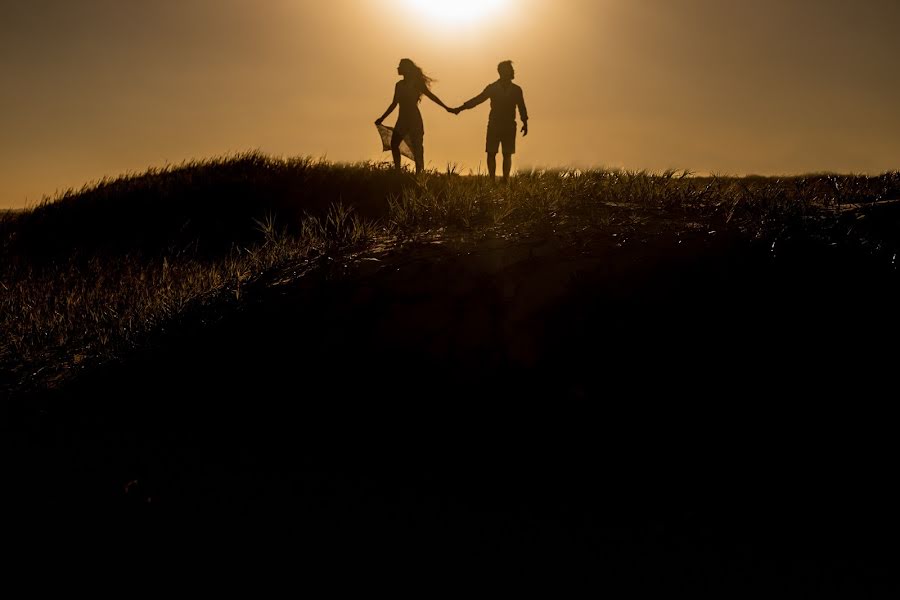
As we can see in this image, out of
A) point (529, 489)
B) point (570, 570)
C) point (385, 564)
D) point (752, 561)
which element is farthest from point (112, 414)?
point (752, 561)

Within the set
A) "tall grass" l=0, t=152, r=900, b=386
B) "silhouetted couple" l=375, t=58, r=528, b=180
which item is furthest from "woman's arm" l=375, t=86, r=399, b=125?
"tall grass" l=0, t=152, r=900, b=386

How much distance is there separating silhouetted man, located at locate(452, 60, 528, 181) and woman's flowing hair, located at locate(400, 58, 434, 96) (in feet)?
3.10

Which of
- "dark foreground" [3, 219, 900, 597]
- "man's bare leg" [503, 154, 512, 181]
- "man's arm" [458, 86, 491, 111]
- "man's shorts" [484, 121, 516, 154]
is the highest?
"man's arm" [458, 86, 491, 111]

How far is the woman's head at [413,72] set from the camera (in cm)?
1165

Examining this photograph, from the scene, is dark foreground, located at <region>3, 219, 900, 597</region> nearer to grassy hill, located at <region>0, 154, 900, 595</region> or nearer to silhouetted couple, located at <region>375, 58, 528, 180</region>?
grassy hill, located at <region>0, 154, 900, 595</region>

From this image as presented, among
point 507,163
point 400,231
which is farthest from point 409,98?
point 400,231

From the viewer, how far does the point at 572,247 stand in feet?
14.6

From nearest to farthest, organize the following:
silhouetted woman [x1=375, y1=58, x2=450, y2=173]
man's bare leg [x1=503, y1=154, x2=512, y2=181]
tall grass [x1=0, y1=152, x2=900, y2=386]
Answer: tall grass [x1=0, y1=152, x2=900, y2=386], man's bare leg [x1=503, y1=154, x2=512, y2=181], silhouetted woman [x1=375, y1=58, x2=450, y2=173]

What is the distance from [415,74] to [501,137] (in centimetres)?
197

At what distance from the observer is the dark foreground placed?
2924 millimetres

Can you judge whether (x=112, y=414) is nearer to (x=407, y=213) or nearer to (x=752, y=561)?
(x=407, y=213)

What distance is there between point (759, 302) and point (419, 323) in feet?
6.46

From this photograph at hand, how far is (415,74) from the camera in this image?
1170 centimetres

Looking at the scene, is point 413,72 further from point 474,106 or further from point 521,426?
point 521,426
